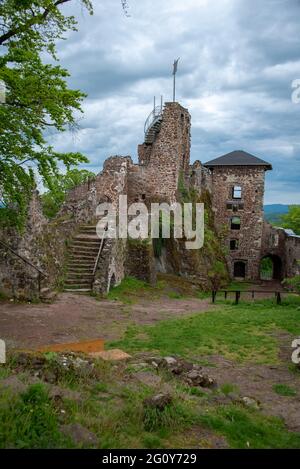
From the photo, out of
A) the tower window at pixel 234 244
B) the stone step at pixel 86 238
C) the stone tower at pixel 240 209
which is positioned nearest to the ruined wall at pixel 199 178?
the stone tower at pixel 240 209

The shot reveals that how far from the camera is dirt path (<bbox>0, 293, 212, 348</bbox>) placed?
36.6 ft

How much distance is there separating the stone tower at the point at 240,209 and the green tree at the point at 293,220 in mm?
15294

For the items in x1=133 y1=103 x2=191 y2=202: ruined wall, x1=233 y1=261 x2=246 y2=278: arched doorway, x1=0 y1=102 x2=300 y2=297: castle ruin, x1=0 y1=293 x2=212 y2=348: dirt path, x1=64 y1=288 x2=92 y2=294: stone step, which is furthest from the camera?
x1=233 y1=261 x2=246 y2=278: arched doorway

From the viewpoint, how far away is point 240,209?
117 ft

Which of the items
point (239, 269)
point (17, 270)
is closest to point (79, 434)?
point (17, 270)

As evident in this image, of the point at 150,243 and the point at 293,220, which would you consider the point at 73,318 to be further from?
the point at 293,220

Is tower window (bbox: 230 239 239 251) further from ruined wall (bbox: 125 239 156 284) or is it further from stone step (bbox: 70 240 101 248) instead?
stone step (bbox: 70 240 101 248)

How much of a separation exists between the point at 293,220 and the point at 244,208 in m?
16.6

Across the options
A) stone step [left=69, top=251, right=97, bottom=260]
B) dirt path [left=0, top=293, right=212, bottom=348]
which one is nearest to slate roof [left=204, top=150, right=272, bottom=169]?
stone step [left=69, top=251, right=97, bottom=260]

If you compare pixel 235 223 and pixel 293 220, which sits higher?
pixel 293 220

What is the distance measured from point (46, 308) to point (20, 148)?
5.91 m

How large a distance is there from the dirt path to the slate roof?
20.1m
